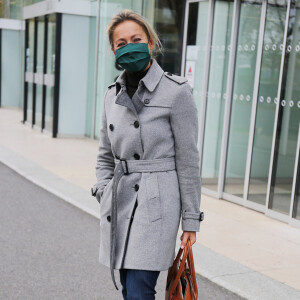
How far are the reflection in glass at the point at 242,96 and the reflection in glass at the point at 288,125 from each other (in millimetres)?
807

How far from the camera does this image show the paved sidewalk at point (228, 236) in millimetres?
4602

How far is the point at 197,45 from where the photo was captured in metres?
8.67

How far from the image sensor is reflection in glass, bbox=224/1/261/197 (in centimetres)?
Result: 757

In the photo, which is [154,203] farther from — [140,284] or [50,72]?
[50,72]

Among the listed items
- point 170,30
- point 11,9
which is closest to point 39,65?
point 170,30

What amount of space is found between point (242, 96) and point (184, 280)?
17.9 feet

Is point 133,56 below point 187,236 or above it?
above

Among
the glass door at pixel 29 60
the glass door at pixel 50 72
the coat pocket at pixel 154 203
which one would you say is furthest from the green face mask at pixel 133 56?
the glass door at pixel 29 60

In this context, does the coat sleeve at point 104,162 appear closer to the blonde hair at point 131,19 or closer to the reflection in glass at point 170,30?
the blonde hair at point 131,19

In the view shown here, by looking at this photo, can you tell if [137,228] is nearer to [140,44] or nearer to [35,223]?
[140,44]

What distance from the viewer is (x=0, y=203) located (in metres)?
7.27

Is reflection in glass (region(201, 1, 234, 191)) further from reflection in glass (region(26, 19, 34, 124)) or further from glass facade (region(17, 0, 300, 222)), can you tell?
reflection in glass (region(26, 19, 34, 124))

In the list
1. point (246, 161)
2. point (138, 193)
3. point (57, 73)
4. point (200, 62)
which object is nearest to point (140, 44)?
point (138, 193)

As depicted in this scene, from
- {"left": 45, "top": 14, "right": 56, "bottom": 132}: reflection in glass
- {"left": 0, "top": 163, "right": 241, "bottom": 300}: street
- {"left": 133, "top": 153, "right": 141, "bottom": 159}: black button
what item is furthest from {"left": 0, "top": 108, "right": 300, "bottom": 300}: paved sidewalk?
{"left": 45, "top": 14, "right": 56, "bottom": 132}: reflection in glass
